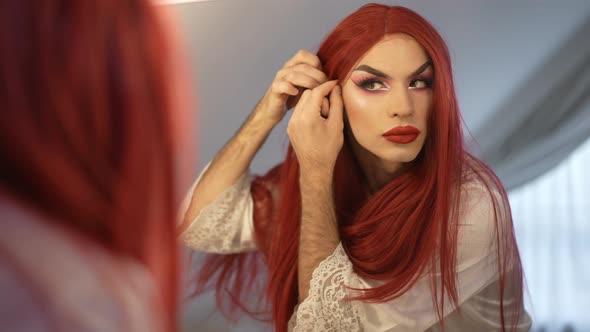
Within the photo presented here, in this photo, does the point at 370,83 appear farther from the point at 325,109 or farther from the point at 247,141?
the point at 247,141

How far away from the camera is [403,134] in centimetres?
131

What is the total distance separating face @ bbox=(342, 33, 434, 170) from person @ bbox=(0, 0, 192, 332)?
82cm

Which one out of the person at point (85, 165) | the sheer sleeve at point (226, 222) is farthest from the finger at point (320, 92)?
the person at point (85, 165)

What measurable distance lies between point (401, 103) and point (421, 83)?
0.22 ft

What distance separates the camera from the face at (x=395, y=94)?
4.26ft

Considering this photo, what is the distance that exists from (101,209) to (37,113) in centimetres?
9

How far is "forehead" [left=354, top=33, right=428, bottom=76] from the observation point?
130cm

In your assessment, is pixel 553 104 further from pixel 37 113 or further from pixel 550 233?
pixel 37 113

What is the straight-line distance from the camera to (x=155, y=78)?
1.78 feet

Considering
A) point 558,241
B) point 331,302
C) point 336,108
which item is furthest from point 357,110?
point 558,241

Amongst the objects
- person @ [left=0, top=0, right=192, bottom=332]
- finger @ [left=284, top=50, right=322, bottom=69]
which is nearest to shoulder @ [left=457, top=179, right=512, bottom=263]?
→ finger @ [left=284, top=50, right=322, bottom=69]

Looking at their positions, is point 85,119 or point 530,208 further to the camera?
point 530,208

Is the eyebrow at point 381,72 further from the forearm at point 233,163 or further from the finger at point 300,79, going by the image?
the forearm at point 233,163

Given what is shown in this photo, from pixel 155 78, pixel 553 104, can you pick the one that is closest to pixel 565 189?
pixel 553 104
